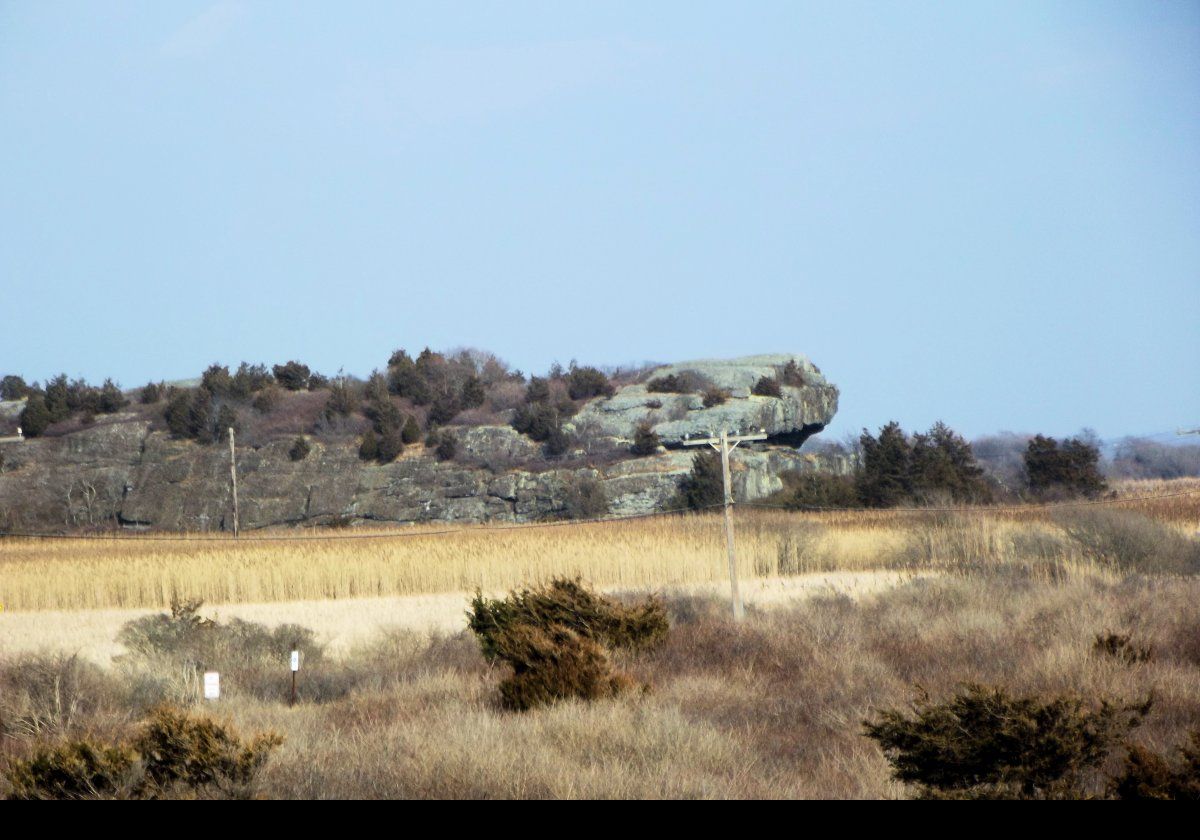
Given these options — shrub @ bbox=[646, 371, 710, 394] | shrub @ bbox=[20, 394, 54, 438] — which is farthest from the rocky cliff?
shrub @ bbox=[20, 394, 54, 438]

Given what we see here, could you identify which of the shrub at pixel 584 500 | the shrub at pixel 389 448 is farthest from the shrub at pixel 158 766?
the shrub at pixel 389 448

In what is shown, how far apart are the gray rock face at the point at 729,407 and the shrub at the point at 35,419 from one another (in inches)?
1074

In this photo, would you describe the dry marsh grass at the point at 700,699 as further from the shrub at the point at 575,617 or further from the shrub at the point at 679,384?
the shrub at the point at 679,384

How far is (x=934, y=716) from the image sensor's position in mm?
7004

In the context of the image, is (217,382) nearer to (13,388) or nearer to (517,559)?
(13,388)

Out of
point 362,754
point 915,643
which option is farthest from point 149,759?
point 915,643

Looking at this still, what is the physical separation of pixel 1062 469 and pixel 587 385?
2542cm

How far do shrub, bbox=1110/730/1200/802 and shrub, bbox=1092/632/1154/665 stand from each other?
567cm

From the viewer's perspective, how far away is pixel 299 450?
55.5 meters

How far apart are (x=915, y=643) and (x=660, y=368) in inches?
2055

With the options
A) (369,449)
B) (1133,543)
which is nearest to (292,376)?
(369,449)

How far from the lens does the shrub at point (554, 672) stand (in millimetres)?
10562
